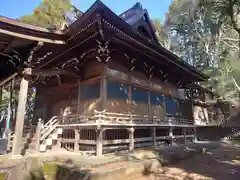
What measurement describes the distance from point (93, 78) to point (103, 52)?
1.57 metres

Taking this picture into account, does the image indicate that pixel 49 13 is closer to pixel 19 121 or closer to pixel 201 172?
pixel 19 121

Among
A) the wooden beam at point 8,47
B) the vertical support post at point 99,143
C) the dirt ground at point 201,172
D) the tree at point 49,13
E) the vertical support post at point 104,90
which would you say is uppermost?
the tree at point 49,13

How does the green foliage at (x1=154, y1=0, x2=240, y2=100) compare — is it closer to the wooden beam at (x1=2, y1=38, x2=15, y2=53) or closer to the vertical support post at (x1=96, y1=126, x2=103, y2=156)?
the vertical support post at (x1=96, y1=126, x2=103, y2=156)

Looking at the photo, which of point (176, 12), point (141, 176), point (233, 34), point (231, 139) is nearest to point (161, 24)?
point (176, 12)

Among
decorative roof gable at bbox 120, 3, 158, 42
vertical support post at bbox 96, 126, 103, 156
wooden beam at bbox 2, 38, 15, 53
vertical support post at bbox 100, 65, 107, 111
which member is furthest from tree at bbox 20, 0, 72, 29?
vertical support post at bbox 96, 126, 103, 156

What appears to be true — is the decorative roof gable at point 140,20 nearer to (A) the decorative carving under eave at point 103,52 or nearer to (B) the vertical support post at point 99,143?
(A) the decorative carving under eave at point 103,52

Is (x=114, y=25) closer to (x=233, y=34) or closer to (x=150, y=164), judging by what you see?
(x=150, y=164)

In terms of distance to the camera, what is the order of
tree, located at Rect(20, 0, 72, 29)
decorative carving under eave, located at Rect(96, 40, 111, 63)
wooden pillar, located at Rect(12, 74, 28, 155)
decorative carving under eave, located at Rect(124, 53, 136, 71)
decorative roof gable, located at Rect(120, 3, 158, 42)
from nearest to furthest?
wooden pillar, located at Rect(12, 74, 28, 155)
decorative carving under eave, located at Rect(96, 40, 111, 63)
decorative carving under eave, located at Rect(124, 53, 136, 71)
decorative roof gable, located at Rect(120, 3, 158, 42)
tree, located at Rect(20, 0, 72, 29)

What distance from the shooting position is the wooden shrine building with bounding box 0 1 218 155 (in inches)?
283

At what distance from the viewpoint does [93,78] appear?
9.24m

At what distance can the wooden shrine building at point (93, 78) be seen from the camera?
7.19 meters

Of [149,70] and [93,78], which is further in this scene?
[149,70]

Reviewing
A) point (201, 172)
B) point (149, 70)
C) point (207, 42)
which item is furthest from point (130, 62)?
point (207, 42)

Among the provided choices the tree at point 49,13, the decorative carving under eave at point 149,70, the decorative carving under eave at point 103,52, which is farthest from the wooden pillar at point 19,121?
the tree at point 49,13
